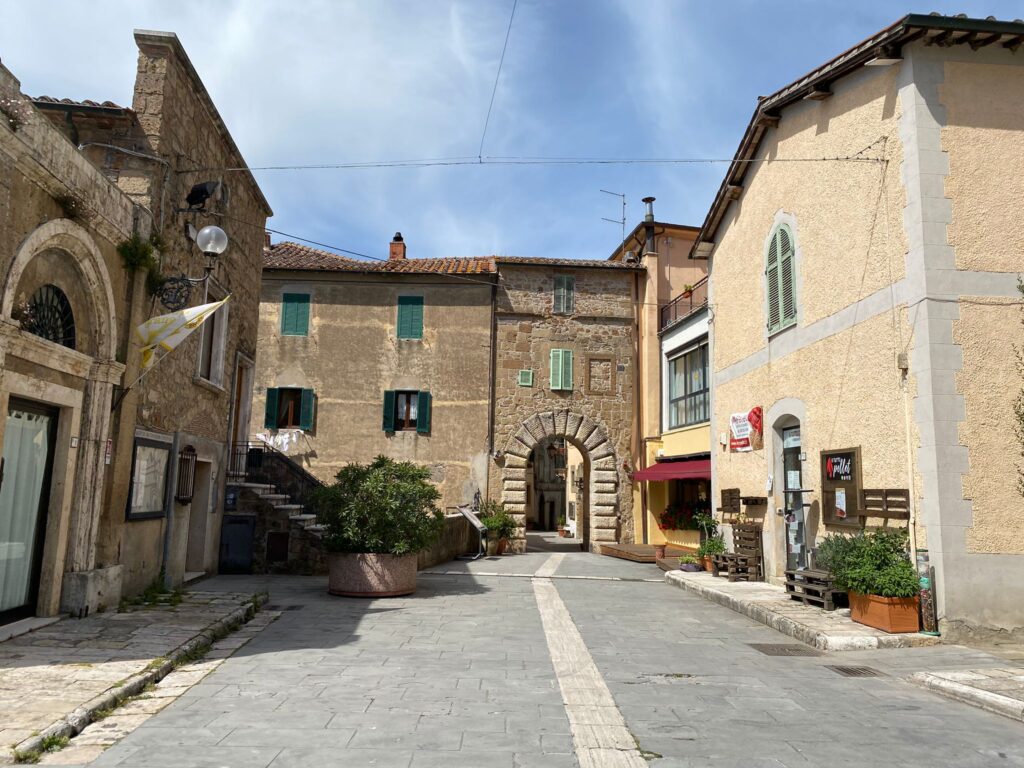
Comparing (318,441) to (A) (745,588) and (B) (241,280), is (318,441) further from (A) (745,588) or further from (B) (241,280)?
(A) (745,588)

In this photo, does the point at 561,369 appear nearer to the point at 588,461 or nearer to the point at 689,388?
the point at 588,461

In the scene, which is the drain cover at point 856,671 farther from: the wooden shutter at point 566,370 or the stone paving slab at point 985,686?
the wooden shutter at point 566,370

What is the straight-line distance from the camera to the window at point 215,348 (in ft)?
37.5

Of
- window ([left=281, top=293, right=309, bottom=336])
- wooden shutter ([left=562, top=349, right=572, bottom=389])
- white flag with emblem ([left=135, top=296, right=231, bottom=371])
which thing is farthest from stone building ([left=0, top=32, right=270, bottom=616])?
wooden shutter ([left=562, top=349, right=572, bottom=389])

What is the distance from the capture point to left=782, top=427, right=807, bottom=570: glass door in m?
11.0

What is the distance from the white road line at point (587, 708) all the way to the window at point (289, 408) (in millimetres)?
12464

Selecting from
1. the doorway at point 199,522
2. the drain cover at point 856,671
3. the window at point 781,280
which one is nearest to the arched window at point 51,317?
the doorway at point 199,522

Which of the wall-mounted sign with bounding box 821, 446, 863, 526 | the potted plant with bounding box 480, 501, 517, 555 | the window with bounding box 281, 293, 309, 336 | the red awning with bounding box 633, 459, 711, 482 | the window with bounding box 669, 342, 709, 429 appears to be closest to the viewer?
the wall-mounted sign with bounding box 821, 446, 863, 526

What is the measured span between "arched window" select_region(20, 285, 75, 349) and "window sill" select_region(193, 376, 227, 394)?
3.02 m

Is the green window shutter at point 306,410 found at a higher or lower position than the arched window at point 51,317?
higher

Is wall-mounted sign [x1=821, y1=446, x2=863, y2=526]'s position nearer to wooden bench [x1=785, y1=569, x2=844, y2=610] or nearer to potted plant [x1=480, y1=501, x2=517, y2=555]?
wooden bench [x1=785, y1=569, x2=844, y2=610]

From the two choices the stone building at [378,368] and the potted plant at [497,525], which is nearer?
the potted plant at [497,525]

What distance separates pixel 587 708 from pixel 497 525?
533 inches

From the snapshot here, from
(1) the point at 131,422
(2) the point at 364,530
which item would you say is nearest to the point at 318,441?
(2) the point at 364,530
